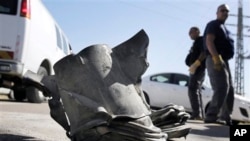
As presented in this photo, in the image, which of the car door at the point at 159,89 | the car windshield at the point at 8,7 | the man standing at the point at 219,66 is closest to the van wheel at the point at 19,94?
the car windshield at the point at 8,7

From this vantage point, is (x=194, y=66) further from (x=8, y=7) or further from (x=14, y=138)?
(x=14, y=138)

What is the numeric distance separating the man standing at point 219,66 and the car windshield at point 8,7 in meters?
3.69

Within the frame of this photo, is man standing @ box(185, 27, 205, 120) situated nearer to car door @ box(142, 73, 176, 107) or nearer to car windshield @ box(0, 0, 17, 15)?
car windshield @ box(0, 0, 17, 15)

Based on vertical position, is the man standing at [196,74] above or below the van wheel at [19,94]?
above

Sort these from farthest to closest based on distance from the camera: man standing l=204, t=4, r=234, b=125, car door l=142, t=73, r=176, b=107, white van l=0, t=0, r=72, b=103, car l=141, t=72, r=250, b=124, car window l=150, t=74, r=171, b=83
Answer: car window l=150, t=74, r=171, b=83
car door l=142, t=73, r=176, b=107
car l=141, t=72, r=250, b=124
white van l=0, t=0, r=72, b=103
man standing l=204, t=4, r=234, b=125

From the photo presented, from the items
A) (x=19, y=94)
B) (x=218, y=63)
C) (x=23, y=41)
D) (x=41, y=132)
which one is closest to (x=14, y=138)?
(x=41, y=132)

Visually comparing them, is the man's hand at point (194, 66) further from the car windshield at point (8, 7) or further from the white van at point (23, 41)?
the car windshield at point (8, 7)

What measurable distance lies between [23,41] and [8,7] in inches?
34.2

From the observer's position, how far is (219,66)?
611 centimetres

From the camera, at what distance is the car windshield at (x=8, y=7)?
26.7 ft

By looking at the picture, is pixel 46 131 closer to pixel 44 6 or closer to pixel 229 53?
pixel 229 53

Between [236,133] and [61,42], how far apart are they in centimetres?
790

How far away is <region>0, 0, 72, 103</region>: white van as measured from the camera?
7777 mm

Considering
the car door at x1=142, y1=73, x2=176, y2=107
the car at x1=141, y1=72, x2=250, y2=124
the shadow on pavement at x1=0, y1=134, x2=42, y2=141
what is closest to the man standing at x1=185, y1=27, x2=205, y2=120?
the shadow on pavement at x1=0, y1=134, x2=42, y2=141
